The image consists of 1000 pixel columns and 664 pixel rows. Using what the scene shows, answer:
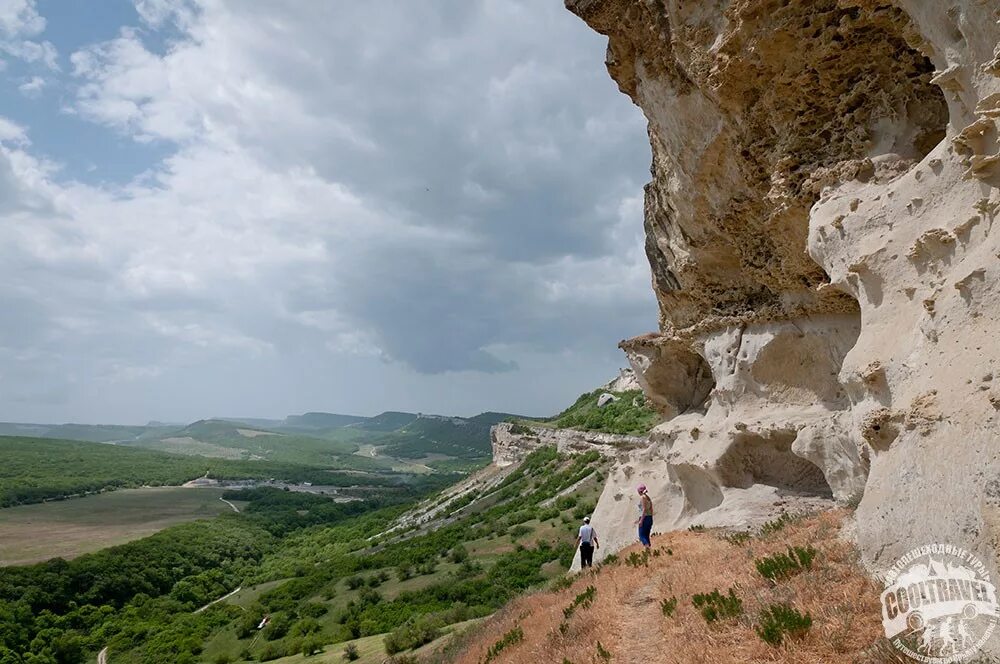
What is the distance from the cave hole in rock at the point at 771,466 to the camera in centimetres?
1361

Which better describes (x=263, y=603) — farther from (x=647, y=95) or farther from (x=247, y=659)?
(x=647, y=95)

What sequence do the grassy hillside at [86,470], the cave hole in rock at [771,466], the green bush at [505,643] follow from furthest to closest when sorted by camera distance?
the grassy hillside at [86,470]
the cave hole in rock at [771,466]
the green bush at [505,643]

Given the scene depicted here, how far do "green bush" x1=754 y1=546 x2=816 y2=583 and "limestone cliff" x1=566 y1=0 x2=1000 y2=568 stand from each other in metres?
0.85

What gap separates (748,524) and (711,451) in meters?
3.55

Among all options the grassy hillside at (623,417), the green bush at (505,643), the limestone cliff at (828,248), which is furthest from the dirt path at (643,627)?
the grassy hillside at (623,417)

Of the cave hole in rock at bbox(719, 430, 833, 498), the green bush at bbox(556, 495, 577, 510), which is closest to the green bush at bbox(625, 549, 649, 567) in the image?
the cave hole in rock at bbox(719, 430, 833, 498)

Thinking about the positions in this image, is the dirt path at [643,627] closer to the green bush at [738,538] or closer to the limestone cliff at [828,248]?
the green bush at [738,538]

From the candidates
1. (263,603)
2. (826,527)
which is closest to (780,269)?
(826,527)

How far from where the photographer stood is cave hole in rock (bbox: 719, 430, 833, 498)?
13.6 meters

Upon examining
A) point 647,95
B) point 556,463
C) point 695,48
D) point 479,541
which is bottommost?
point 479,541

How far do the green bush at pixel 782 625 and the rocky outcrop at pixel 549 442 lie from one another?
31.4 m

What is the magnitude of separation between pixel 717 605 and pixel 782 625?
4.86 feet

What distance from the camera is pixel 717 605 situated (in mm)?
7504

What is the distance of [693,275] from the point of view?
1642cm
